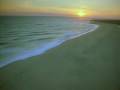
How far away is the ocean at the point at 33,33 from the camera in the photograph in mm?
1166

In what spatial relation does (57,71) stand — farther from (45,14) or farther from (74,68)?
(45,14)

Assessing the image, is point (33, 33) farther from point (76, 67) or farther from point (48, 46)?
point (76, 67)

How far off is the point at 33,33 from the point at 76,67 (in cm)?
37

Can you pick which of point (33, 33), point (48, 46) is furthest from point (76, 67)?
point (33, 33)

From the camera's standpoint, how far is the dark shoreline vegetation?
1.11m

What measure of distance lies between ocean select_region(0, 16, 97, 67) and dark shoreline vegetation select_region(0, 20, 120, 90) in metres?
0.05

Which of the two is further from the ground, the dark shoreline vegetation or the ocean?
the ocean

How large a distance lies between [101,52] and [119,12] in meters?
0.31

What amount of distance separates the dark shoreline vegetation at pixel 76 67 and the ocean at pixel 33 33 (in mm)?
46

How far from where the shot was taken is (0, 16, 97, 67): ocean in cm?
117

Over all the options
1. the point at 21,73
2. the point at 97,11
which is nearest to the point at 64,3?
the point at 97,11

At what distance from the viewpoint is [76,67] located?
1.19 meters

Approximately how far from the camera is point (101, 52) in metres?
1.27

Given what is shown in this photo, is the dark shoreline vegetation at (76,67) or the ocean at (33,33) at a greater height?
the ocean at (33,33)
